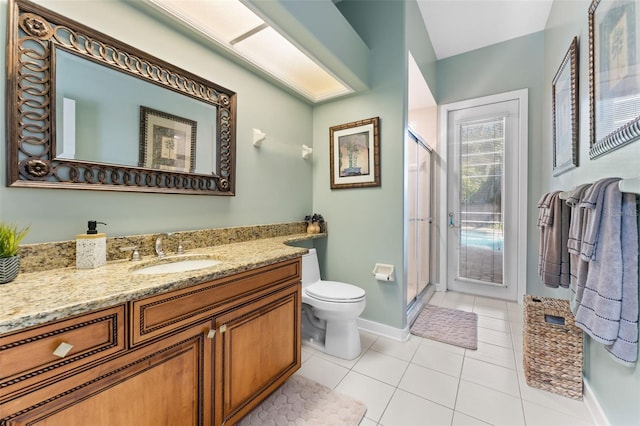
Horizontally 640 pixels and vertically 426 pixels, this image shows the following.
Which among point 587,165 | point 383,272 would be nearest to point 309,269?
point 383,272

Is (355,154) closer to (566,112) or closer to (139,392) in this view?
(566,112)

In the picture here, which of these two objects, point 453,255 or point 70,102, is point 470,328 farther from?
point 70,102

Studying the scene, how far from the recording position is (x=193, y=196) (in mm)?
1647

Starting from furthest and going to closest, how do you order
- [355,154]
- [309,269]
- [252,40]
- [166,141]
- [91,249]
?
[355,154]
[309,269]
[252,40]
[166,141]
[91,249]

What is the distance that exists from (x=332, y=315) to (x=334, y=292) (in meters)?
0.16

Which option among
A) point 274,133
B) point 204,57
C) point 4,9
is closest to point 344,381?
point 274,133

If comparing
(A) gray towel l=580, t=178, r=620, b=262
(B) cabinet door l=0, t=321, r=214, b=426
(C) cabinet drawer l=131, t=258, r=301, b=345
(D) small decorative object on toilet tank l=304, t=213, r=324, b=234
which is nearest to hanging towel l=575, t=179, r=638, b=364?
(A) gray towel l=580, t=178, r=620, b=262

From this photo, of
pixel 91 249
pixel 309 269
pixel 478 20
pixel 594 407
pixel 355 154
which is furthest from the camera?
pixel 478 20

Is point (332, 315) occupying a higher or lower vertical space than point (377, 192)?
lower

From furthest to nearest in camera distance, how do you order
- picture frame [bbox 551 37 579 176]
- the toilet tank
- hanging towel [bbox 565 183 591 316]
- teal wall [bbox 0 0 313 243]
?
the toilet tank, picture frame [bbox 551 37 579 176], hanging towel [bbox 565 183 591 316], teal wall [bbox 0 0 313 243]

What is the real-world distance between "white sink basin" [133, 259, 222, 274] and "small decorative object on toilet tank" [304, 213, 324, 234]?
109 cm

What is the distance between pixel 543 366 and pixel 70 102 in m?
2.87

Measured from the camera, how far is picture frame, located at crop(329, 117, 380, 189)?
2273 millimetres

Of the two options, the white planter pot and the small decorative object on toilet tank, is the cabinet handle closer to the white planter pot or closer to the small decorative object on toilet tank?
the white planter pot
